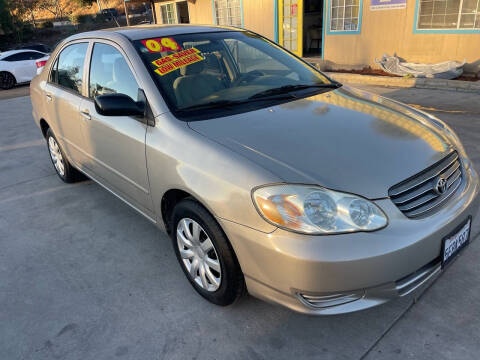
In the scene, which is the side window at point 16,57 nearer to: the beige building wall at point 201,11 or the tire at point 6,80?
the tire at point 6,80

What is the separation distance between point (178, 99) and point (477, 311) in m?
2.23

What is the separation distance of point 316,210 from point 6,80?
50.3 feet

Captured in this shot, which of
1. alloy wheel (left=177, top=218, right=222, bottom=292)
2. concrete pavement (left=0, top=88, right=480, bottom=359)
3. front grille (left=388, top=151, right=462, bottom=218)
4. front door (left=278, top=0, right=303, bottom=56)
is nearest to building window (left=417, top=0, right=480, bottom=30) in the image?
front door (left=278, top=0, right=303, bottom=56)

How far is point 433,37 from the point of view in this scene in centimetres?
866

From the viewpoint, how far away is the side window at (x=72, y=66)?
3525mm

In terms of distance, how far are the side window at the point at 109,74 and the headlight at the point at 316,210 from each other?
54.4 inches

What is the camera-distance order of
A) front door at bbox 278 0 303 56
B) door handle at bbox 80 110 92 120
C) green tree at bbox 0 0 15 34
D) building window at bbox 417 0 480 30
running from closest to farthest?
1. door handle at bbox 80 110 92 120
2. building window at bbox 417 0 480 30
3. front door at bbox 278 0 303 56
4. green tree at bbox 0 0 15 34

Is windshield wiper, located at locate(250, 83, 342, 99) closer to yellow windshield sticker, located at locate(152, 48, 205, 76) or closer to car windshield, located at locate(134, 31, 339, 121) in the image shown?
car windshield, located at locate(134, 31, 339, 121)

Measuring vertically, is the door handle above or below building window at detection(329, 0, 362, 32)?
below

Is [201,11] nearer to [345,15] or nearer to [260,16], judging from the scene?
[260,16]

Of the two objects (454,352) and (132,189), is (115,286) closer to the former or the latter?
(132,189)

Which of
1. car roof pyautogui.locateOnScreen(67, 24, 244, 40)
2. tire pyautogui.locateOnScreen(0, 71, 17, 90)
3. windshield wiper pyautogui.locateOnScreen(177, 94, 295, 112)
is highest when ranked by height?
car roof pyautogui.locateOnScreen(67, 24, 244, 40)

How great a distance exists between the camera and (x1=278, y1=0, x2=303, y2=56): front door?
452 inches

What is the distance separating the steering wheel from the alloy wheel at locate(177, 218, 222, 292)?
1.20 m
